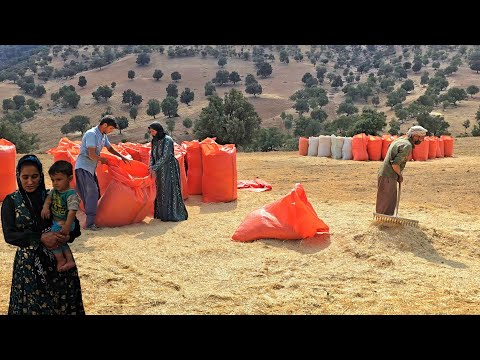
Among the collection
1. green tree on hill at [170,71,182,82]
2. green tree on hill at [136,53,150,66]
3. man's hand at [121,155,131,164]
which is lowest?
man's hand at [121,155,131,164]

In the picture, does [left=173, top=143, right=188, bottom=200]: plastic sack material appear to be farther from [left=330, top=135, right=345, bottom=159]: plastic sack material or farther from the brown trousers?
[left=330, top=135, right=345, bottom=159]: plastic sack material

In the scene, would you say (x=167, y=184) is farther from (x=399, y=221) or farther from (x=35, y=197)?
(x=35, y=197)

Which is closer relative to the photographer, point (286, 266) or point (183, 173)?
point (286, 266)

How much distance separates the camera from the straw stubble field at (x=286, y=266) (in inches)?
141

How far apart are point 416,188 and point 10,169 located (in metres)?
6.41

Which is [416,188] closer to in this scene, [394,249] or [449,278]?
[394,249]

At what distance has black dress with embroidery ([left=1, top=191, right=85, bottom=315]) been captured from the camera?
98.1 inches

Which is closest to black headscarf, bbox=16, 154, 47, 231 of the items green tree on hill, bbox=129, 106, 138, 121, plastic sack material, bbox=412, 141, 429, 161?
plastic sack material, bbox=412, 141, 429, 161

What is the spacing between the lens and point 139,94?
154 ft

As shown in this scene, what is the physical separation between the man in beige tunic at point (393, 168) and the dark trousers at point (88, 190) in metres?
3.10

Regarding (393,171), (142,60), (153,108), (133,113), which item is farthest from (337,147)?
(142,60)

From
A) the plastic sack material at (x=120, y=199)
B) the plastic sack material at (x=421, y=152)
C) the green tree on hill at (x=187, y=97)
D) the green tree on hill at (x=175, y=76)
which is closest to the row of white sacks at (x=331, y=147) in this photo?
the plastic sack material at (x=421, y=152)

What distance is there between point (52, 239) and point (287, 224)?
3.11 m

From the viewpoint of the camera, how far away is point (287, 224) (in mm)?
5270
